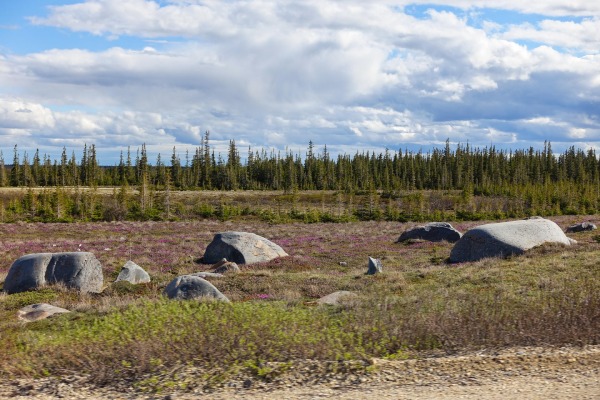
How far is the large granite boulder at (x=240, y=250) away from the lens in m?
25.0

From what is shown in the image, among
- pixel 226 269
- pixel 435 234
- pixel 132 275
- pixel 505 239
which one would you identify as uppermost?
pixel 505 239

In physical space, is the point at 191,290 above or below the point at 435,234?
above

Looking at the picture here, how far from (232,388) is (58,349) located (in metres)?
3.11

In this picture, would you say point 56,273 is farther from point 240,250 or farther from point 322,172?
point 322,172

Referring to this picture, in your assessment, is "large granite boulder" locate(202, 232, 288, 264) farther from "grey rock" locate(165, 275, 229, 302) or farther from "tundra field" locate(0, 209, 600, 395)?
"grey rock" locate(165, 275, 229, 302)

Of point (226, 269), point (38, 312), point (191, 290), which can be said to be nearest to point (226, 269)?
point (226, 269)

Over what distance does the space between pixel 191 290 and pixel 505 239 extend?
1467 centimetres

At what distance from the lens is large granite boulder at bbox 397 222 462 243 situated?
33.0 meters

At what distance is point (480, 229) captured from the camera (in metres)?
23.6

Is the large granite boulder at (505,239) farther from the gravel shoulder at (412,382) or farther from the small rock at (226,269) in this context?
the gravel shoulder at (412,382)

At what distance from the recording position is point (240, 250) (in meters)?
25.0

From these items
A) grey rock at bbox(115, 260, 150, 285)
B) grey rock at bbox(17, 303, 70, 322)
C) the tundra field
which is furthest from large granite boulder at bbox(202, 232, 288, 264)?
grey rock at bbox(17, 303, 70, 322)

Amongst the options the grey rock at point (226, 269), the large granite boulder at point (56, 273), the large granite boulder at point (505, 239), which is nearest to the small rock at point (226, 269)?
the grey rock at point (226, 269)

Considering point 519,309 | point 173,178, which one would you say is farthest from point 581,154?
point 519,309
